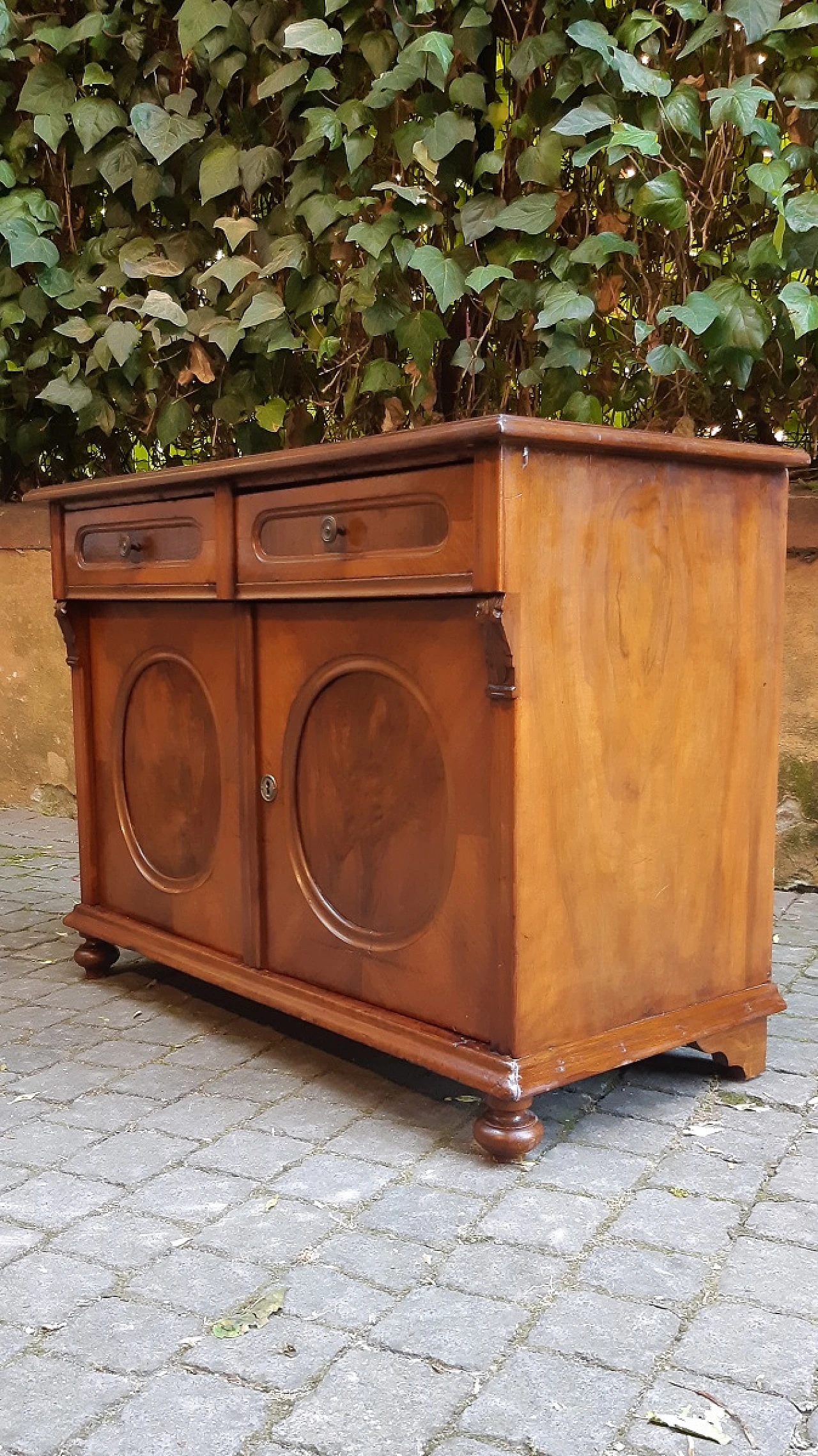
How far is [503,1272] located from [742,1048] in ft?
2.63

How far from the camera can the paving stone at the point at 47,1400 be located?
1.24 metres

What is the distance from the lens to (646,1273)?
1.55 metres

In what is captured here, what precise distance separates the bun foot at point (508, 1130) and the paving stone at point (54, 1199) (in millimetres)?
573

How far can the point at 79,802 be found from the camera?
9.24 feet

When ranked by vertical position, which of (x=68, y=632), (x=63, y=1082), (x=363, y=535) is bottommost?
(x=63, y=1082)

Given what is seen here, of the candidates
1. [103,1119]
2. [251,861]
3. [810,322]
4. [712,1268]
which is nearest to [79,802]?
[251,861]

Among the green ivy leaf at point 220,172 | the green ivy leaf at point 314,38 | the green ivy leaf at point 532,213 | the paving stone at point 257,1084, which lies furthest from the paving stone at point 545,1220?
the green ivy leaf at point 220,172

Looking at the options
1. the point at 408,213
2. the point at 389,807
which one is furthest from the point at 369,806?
the point at 408,213

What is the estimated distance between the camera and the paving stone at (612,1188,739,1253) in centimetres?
163

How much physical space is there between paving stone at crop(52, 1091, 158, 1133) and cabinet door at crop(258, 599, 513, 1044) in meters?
0.36

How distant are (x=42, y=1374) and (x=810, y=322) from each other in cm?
261

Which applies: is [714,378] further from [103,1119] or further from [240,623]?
[103,1119]

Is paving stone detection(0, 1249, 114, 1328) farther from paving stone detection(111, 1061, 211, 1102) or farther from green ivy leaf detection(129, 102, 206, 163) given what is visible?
green ivy leaf detection(129, 102, 206, 163)

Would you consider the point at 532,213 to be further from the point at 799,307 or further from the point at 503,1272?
the point at 503,1272
